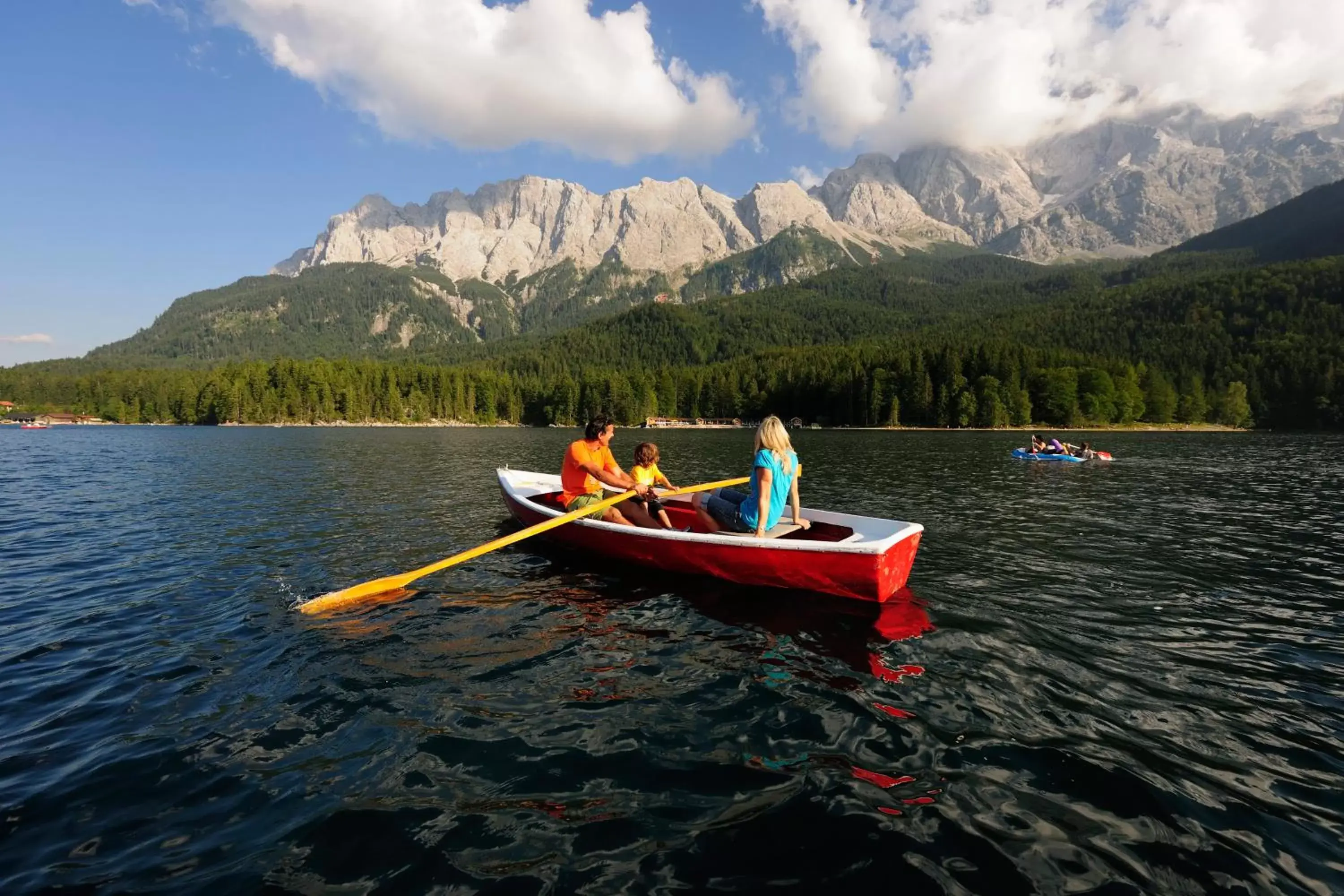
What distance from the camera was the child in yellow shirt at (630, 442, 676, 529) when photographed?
14.0 m

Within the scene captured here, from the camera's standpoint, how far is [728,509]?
486 inches

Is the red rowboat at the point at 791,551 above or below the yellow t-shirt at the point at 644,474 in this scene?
below

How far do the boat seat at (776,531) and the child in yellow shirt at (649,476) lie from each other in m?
1.80

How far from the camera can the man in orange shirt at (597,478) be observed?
46.1 ft

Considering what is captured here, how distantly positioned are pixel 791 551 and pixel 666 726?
14.5 feet

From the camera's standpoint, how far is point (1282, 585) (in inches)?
504

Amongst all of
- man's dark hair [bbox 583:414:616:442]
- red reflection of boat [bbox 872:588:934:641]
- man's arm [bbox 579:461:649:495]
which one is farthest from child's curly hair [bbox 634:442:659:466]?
red reflection of boat [bbox 872:588:934:641]

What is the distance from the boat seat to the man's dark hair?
359 centimetres

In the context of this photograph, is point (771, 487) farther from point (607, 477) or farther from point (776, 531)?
point (607, 477)

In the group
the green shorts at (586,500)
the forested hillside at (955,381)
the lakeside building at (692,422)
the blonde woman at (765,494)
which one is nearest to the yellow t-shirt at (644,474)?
the green shorts at (586,500)

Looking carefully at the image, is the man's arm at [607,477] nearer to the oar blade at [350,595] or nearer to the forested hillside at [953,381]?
the oar blade at [350,595]

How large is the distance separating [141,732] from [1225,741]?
1208 cm

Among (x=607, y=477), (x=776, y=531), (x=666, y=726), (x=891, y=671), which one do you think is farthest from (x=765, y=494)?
(x=666, y=726)

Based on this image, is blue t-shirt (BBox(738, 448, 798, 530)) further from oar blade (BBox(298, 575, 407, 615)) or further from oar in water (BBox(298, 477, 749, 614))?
oar blade (BBox(298, 575, 407, 615))
